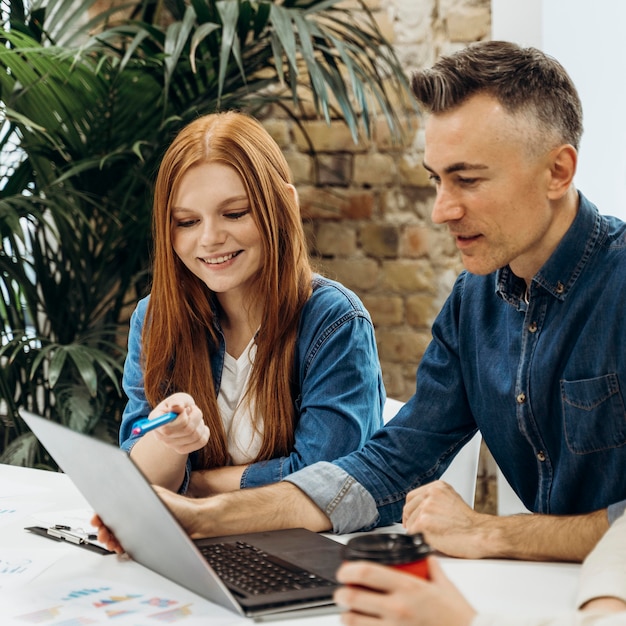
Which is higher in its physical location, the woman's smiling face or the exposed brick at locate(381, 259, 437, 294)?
the woman's smiling face

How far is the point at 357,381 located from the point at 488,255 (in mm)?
427

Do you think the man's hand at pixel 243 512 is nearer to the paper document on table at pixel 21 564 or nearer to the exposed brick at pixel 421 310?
the paper document on table at pixel 21 564

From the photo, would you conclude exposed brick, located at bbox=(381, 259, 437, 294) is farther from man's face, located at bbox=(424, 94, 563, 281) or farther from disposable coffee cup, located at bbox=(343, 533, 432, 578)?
disposable coffee cup, located at bbox=(343, 533, 432, 578)

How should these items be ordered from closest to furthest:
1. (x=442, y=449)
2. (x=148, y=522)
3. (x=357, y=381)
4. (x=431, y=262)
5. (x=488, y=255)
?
(x=148, y=522), (x=488, y=255), (x=442, y=449), (x=357, y=381), (x=431, y=262)

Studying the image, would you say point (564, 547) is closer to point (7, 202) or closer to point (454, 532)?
point (454, 532)

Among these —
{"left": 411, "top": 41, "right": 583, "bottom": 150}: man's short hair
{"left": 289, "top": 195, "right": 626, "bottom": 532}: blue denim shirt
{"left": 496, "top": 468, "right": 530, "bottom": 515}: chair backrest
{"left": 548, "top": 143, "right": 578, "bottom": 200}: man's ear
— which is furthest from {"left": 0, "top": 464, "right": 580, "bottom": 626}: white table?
{"left": 496, "top": 468, "right": 530, "bottom": 515}: chair backrest

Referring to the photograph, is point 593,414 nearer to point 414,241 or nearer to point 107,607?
point 107,607

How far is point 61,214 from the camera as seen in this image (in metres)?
2.70

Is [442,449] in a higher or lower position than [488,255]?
lower

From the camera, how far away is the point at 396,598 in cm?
88

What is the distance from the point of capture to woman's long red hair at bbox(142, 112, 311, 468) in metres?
1.88

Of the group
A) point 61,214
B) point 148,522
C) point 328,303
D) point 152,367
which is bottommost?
point 148,522

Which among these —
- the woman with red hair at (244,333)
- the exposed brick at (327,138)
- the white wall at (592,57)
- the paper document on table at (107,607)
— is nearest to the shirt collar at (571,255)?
the woman with red hair at (244,333)

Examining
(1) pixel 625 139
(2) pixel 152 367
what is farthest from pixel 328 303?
(1) pixel 625 139
